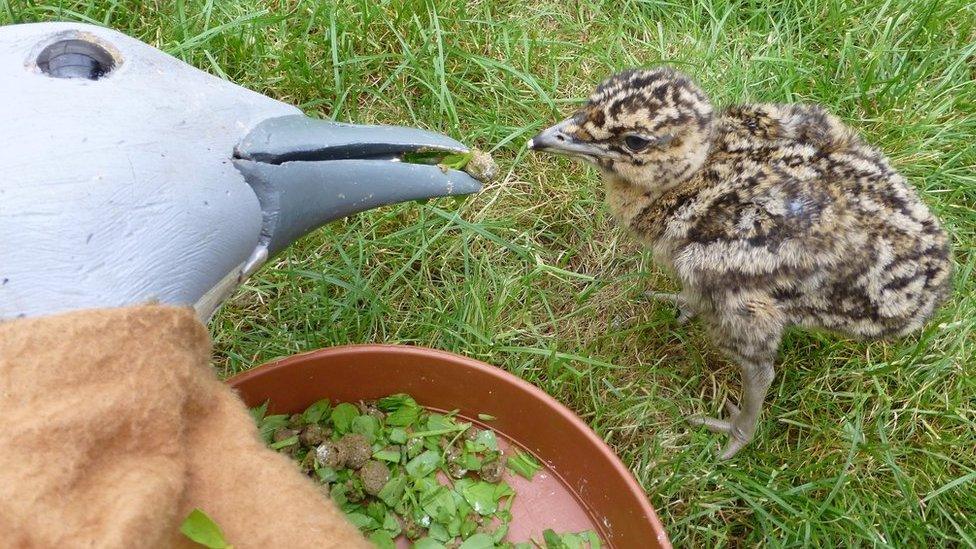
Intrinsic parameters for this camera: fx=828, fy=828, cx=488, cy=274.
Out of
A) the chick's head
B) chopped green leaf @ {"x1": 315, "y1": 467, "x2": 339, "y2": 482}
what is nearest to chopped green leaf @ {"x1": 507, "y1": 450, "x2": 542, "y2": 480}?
chopped green leaf @ {"x1": 315, "y1": 467, "x2": 339, "y2": 482}

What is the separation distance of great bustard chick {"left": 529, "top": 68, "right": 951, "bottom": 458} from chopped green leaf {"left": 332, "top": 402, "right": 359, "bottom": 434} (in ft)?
2.95

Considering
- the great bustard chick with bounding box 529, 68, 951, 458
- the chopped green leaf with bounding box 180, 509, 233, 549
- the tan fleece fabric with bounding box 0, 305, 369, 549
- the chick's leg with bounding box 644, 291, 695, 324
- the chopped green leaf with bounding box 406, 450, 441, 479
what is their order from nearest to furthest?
the tan fleece fabric with bounding box 0, 305, 369, 549
the chopped green leaf with bounding box 180, 509, 233, 549
the great bustard chick with bounding box 529, 68, 951, 458
the chopped green leaf with bounding box 406, 450, 441, 479
the chick's leg with bounding box 644, 291, 695, 324

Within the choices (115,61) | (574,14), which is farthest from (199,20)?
(115,61)

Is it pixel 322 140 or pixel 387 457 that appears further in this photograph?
pixel 387 457

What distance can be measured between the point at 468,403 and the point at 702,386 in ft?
2.60

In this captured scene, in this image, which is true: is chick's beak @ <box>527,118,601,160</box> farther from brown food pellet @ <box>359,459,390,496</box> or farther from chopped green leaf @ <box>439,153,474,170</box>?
brown food pellet @ <box>359,459,390,496</box>

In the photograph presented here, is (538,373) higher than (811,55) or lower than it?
lower

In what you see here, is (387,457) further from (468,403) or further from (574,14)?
(574,14)

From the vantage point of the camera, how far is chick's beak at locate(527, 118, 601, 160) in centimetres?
224

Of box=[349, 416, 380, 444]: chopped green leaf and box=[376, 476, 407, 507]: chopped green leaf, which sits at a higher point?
box=[349, 416, 380, 444]: chopped green leaf

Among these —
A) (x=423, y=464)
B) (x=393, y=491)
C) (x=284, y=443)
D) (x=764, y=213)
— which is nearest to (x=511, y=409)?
(x=423, y=464)

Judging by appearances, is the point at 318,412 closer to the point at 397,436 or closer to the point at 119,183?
the point at 397,436

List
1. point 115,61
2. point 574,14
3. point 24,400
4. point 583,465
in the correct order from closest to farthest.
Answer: point 24,400 < point 115,61 < point 583,465 < point 574,14

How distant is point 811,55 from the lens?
3.05m
